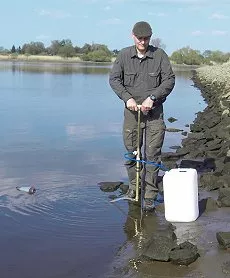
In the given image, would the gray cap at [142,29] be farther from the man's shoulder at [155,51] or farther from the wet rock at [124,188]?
the wet rock at [124,188]

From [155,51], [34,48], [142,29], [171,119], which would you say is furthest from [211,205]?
[34,48]

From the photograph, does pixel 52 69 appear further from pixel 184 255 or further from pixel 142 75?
pixel 184 255

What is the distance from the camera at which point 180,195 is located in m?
6.32

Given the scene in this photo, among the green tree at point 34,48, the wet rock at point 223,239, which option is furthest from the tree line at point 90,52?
the wet rock at point 223,239

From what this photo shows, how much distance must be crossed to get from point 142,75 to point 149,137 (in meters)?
0.81

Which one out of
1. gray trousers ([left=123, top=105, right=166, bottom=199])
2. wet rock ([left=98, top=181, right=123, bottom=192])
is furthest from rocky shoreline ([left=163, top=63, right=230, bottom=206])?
wet rock ([left=98, top=181, right=123, bottom=192])

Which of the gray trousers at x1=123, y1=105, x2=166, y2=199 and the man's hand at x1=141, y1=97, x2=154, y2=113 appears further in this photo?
the gray trousers at x1=123, y1=105, x2=166, y2=199

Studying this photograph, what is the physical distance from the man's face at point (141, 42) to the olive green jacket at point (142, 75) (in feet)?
0.35

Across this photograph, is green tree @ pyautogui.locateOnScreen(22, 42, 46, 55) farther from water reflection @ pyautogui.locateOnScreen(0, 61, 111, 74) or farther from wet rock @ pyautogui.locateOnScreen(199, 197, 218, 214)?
wet rock @ pyautogui.locateOnScreen(199, 197, 218, 214)

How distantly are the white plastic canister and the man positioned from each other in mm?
662

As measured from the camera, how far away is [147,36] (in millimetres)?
6695

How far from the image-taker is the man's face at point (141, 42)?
6.71 metres

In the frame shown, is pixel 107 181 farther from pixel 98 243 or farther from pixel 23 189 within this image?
pixel 98 243

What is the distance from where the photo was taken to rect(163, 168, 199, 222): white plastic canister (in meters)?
6.28
